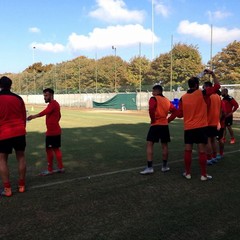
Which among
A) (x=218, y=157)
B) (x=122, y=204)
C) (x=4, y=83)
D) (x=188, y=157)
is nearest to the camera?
(x=122, y=204)

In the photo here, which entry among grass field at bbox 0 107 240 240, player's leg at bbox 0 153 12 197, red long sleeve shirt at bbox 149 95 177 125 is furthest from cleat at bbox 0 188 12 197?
red long sleeve shirt at bbox 149 95 177 125

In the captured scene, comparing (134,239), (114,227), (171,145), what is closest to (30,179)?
(114,227)

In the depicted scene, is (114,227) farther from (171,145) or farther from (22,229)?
(171,145)

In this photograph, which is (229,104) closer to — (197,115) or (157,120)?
(157,120)

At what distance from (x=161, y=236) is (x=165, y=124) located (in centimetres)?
363

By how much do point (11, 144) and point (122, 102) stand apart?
36628mm

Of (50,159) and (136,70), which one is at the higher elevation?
(136,70)

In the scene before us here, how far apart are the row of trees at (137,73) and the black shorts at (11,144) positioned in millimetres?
29332

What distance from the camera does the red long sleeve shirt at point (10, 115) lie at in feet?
19.7

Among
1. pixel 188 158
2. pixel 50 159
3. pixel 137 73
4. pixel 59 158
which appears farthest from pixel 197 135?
pixel 137 73

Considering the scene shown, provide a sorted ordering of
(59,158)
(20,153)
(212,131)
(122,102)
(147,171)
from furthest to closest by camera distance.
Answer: (122,102) < (212,131) < (59,158) < (147,171) < (20,153)

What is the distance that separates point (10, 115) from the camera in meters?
6.08

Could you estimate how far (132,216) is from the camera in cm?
507

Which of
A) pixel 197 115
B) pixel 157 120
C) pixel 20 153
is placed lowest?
pixel 20 153
